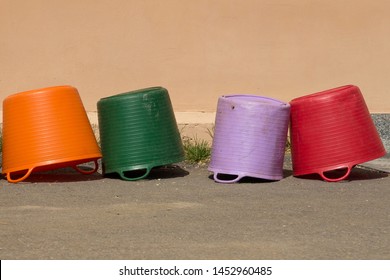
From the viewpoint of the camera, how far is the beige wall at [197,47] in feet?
28.5

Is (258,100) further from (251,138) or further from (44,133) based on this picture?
(44,133)

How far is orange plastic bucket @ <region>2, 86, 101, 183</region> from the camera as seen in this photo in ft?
24.2

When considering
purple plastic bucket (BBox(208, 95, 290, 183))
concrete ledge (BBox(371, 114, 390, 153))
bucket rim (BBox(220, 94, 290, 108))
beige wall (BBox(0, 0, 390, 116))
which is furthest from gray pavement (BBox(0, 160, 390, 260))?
beige wall (BBox(0, 0, 390, 116))

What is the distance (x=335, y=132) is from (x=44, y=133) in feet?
6.76

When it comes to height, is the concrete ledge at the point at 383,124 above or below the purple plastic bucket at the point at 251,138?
below

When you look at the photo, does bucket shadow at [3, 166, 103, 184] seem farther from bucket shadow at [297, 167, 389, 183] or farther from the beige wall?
bucket shadow at [297, 167, 389, 183]

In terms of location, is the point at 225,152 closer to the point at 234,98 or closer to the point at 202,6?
the point at 234,98

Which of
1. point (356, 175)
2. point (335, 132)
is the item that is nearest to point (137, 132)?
point (335, 132)

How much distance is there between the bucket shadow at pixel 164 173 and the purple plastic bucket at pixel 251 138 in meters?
0.53

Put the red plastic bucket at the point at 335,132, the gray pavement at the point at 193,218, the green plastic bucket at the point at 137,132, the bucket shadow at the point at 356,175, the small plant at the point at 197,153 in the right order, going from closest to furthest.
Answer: the gray pavement at the point at 193,218, the red plastic bucket at the point at 335,132, the green plastic bucket at the point at 137,132, the bucket shadow at the point at 356,175, the small plant at the point at 197,153

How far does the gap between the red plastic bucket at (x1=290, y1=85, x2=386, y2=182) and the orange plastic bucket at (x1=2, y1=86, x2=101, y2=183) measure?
152cm

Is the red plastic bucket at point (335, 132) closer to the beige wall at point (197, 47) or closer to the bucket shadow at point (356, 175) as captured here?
the bucket shadow at point (356, 175)

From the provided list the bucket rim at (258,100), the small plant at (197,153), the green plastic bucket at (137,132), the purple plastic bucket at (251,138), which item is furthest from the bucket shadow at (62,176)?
the bucket rim at (258,100)

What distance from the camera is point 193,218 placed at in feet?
19.9
